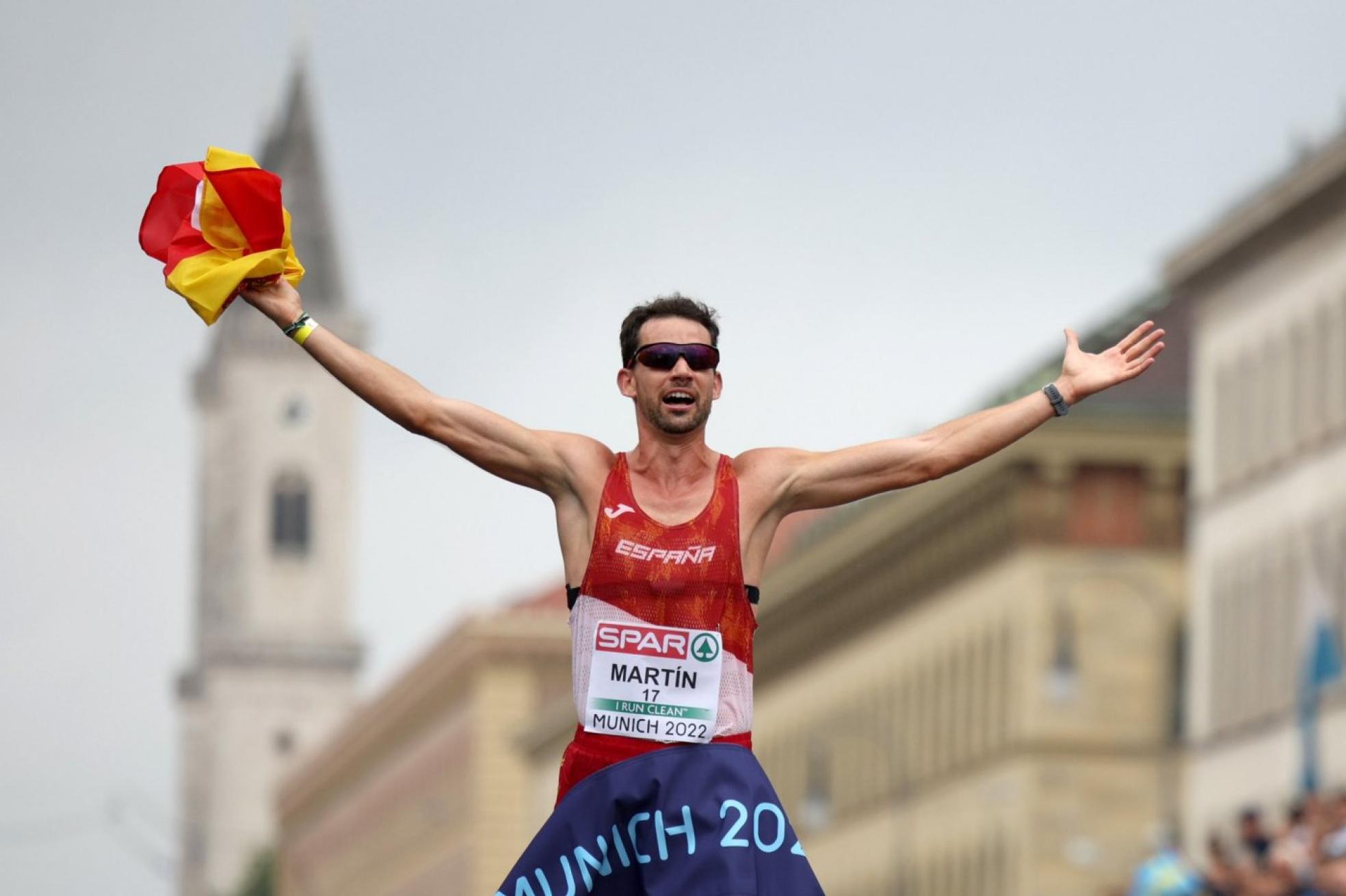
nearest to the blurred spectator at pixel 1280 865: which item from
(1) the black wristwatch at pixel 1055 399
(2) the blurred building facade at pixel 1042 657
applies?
(1) the black wristwatch at pixel 1055 399

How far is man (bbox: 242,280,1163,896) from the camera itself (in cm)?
1089

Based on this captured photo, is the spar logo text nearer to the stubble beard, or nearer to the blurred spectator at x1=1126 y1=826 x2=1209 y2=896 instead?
the stubble beard

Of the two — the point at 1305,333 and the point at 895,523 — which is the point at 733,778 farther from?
the point at 895,523

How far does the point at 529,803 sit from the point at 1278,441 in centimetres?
7341

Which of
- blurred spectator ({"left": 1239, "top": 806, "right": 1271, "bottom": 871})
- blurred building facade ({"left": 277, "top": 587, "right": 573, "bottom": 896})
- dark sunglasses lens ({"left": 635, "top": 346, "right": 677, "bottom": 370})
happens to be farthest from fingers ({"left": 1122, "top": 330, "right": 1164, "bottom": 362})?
blurred building facade ({"left": 277, "top": 587, "right": 573, "bottom": 896})

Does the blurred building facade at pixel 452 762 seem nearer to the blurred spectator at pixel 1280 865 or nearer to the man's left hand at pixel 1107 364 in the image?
the blurred spectator at pixel 1280 865

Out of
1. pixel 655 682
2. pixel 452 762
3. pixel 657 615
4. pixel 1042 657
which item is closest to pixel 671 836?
pixel 655 682

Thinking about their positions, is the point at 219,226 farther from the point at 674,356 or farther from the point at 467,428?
the point at 674,356

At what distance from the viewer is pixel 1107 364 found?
11.5 m

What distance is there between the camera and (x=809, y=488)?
11.2 m

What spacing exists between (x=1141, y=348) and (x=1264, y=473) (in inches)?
2114

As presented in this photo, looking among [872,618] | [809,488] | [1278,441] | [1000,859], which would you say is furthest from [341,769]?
[809,488]

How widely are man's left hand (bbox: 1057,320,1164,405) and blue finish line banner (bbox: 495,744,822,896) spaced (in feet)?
4.34

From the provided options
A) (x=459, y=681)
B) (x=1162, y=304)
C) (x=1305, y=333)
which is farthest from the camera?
(x=459, y=681)
